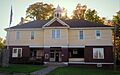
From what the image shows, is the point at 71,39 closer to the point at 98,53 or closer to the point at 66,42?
the point at 66,42

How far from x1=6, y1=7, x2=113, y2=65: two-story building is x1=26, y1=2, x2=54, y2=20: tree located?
20.4 meters

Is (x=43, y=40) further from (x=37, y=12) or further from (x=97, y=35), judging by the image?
(x=37, y=12)

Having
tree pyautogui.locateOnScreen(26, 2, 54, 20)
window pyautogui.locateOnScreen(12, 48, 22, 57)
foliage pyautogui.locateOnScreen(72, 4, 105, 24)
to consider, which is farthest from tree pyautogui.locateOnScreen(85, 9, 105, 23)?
window pyautogui.locateOnScreen(12, 48, 22, 57)

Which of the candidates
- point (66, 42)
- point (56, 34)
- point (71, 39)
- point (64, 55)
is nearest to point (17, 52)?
point (56, 34)

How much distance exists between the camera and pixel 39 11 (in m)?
60.9

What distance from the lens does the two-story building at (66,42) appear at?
37812 mm

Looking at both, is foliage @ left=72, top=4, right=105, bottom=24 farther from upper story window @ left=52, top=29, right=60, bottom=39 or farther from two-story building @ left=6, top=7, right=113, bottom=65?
upper story window @ left=52, top=29, right=60, bottom=39

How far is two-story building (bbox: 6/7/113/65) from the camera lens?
37812 mm

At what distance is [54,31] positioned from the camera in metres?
38.4

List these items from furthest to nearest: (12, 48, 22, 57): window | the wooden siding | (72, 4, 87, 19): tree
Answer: (72, 4, 87, 19): tree < (12, 48, 22, 57): window < the wooden siding

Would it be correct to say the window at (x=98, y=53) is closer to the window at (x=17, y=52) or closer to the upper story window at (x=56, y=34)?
the upper story window at (x=56, y=34)

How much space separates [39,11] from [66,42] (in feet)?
83.3

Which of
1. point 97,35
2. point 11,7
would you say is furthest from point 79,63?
point 11,7

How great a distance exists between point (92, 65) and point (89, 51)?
2.53 metres
